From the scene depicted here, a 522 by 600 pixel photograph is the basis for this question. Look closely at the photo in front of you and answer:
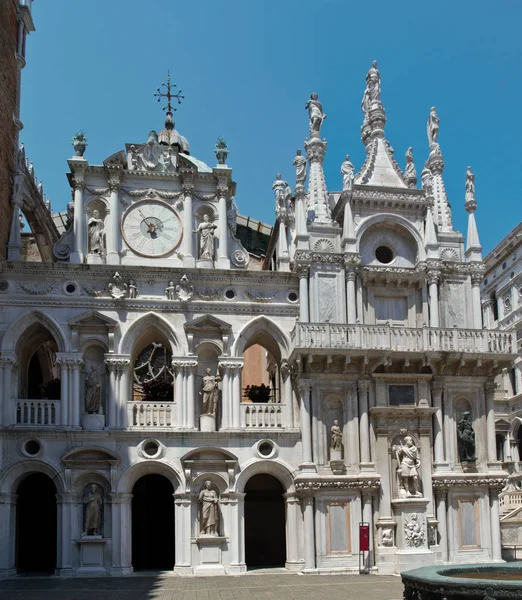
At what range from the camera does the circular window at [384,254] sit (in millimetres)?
32250

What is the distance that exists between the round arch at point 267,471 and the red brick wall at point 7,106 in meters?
10.9

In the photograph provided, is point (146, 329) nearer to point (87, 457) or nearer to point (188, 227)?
point (188, 227)

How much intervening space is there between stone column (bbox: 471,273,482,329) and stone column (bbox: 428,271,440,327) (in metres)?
1.48

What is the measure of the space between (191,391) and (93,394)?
3.24 m

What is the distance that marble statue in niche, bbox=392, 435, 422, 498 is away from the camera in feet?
94.5

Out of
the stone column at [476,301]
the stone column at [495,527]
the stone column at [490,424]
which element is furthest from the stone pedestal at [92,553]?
the stone column at [476,301]

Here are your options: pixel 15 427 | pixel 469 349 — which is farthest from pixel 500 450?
pixel 15 427

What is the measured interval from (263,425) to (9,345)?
29.0 feet

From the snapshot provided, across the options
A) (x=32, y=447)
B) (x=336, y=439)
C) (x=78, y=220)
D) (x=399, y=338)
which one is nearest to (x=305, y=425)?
(x=336, y=439)

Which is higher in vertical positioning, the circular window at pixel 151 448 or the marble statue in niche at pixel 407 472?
the circular window at pixel 151 448

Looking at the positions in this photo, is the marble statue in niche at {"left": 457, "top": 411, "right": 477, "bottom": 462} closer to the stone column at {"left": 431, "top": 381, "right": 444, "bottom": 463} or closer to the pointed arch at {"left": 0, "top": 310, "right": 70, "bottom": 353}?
the stone column at {"left": 431, "top": 381, "right": 444, "bottom": 463}

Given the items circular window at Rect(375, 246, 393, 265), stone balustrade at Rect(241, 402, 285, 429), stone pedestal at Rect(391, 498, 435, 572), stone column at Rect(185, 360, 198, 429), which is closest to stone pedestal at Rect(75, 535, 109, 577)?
stone column at Rect(185, 360, 198, 429)

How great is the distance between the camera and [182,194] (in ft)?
103

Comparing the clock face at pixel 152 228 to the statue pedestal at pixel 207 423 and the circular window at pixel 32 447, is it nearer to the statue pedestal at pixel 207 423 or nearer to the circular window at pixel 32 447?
the statue pedestal at pixel 207 423
